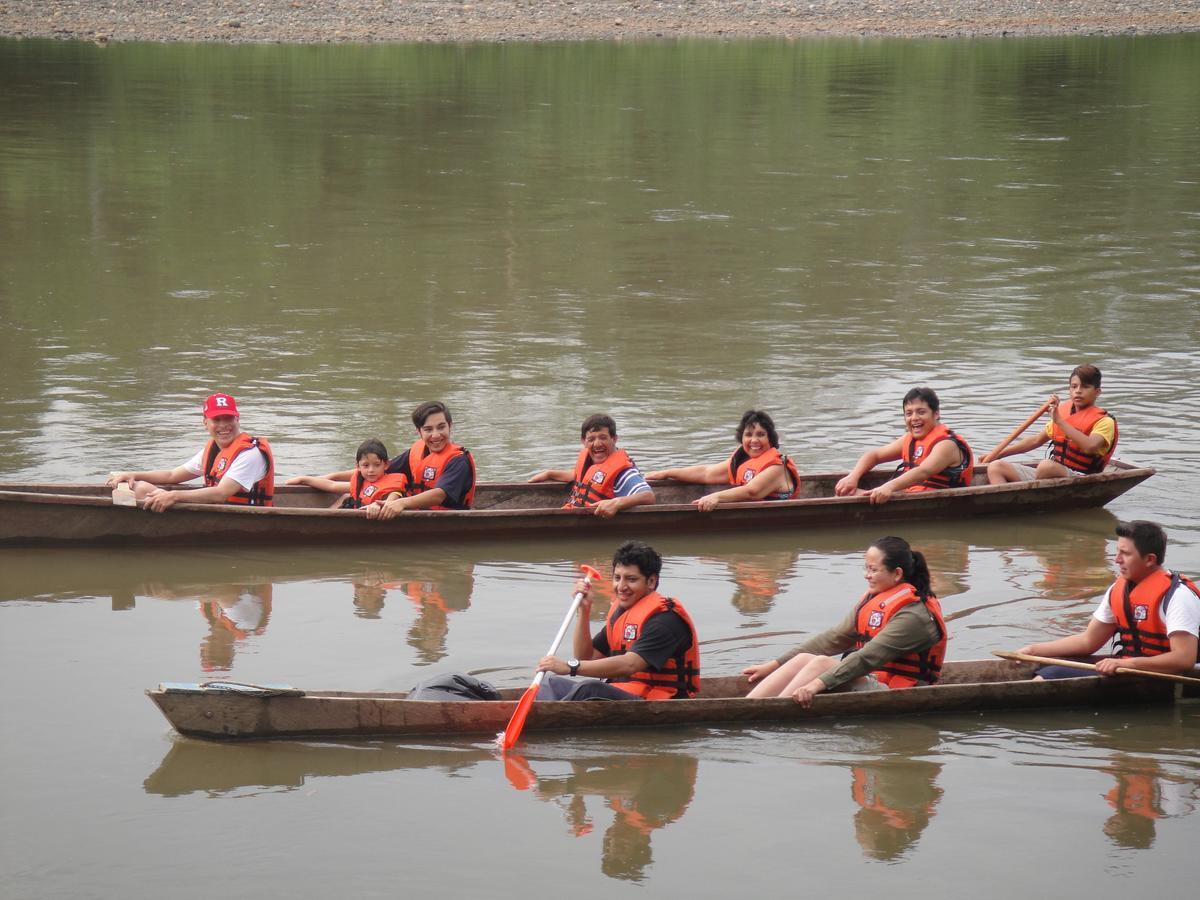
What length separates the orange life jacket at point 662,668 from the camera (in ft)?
27.2

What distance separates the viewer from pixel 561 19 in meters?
52.9

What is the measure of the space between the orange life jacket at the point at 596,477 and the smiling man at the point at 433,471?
2.46 ft

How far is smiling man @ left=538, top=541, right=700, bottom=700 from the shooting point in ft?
27.0

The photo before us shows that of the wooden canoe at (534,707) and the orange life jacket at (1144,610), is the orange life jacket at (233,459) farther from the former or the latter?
the orange life jacket at (1144,610)

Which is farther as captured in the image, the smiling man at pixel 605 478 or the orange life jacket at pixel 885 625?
the smiling man at pixel 605 478

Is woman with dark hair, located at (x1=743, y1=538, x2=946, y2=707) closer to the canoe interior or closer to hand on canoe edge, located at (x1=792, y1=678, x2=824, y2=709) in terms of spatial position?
hand on canoe edge, located at (x1=792, y1=678, x2=824, y2=709)

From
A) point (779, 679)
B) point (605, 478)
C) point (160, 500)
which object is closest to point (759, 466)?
point (605, 478)

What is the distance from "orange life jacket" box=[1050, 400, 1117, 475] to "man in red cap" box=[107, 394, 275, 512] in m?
5.75

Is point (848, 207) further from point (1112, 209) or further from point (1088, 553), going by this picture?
point (1088, 553)

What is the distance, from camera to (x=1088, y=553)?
37.4 ft

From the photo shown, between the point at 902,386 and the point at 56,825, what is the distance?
9866 millimetres

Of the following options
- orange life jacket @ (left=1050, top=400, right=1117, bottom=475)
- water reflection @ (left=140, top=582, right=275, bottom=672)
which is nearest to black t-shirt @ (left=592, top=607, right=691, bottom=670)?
water reflection @ (left=140, top=582, right=275, bottom=672)

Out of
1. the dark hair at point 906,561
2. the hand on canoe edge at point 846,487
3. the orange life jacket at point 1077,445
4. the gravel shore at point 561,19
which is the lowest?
the dark hair at point 906,561

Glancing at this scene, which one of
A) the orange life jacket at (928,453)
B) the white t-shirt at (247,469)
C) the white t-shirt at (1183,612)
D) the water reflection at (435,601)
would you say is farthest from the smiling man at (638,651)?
the orange life jacket at (928,453)
